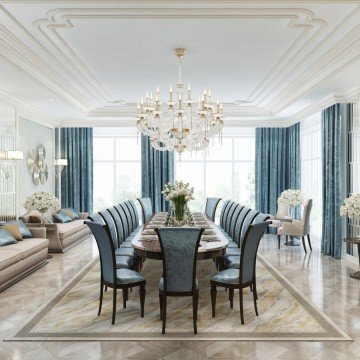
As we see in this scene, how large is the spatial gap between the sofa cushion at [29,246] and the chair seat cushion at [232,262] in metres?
2.77

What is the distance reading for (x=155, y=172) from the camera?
10375 millimetres

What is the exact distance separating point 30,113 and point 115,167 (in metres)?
2.96

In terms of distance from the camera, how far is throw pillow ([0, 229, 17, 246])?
232 inches

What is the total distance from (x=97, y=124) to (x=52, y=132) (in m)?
1.08

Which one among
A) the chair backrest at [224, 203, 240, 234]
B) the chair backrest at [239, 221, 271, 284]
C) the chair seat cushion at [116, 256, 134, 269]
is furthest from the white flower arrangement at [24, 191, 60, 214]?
the chair backrest at [239, 221, 271, 284]

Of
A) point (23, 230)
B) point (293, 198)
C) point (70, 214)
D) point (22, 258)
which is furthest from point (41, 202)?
point (293, 198)

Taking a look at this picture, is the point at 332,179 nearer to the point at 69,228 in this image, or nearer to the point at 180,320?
the point at 180,320

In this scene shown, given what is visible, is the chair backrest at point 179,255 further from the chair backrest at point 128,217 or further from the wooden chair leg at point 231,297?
the chair backrest at point 128,217

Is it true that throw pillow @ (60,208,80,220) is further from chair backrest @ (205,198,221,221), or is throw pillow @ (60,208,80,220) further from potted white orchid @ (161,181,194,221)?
potted white orchid @ (161,181,194,221)

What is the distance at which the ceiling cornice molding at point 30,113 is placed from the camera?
7.06 m

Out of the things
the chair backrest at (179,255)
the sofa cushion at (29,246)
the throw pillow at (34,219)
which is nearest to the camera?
the chair backrest at (179,255)

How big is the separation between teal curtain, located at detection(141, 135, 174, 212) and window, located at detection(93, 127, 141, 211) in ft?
1.09

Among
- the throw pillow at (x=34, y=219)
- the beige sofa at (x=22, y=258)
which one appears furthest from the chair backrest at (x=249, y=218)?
the throw pillow at (x=34, y=219)

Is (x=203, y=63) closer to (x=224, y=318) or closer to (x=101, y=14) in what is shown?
(x=101, y=14)
